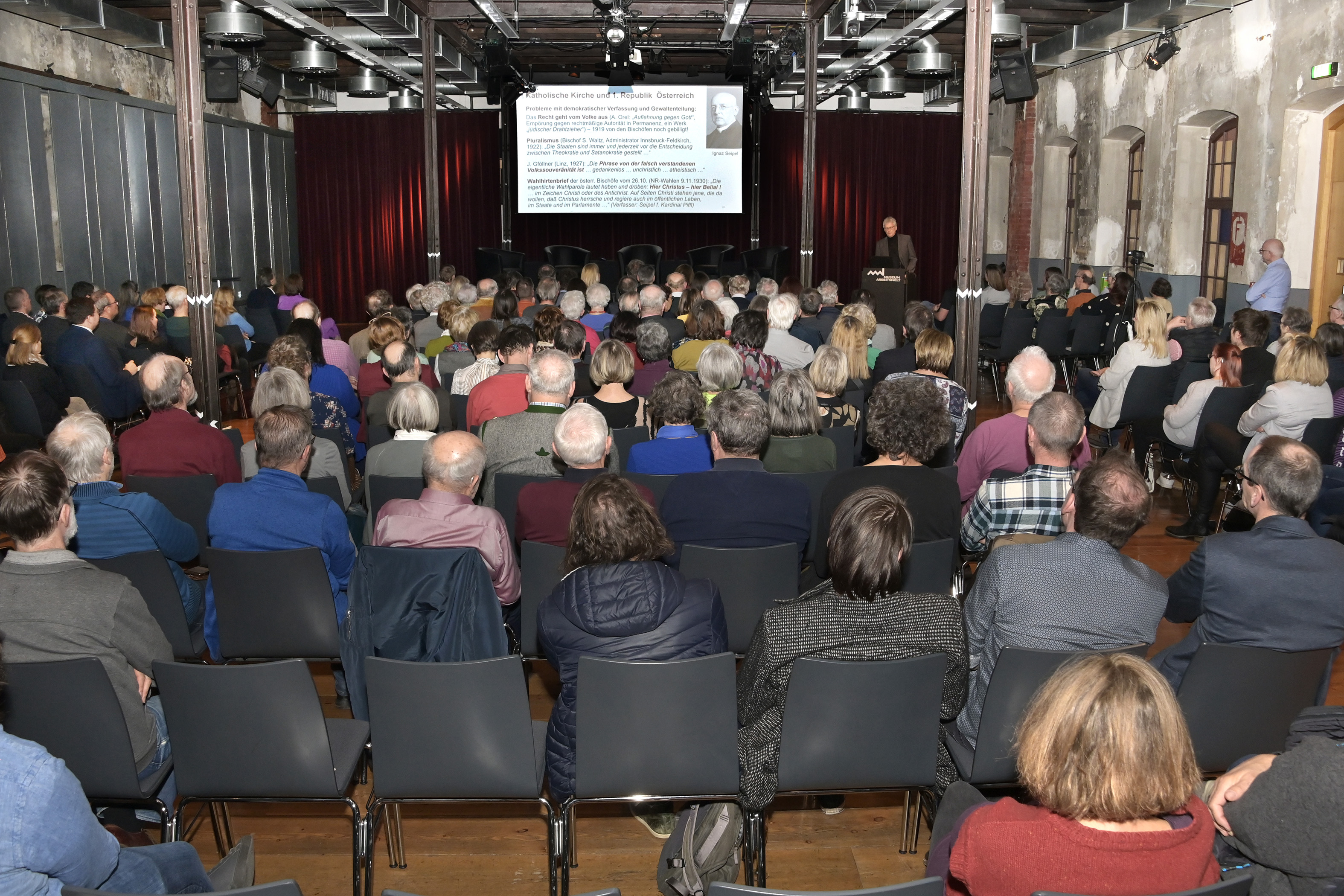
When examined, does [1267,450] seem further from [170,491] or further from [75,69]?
[75,69]

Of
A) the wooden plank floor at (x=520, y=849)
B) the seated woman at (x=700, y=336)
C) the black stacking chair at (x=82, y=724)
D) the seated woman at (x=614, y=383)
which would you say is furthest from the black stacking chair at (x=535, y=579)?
the seated woman at (x=700, y=336)

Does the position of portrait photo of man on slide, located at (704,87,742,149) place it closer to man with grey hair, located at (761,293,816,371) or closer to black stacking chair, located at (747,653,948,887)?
man with grey hair, located at (761,293,816,371)

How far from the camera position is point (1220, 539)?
288 centimetres

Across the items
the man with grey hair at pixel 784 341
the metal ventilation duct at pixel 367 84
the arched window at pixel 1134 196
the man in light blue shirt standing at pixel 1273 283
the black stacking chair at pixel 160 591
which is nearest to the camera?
the black stacking chair at pixel 160 591

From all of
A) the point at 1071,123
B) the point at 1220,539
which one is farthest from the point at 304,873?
the point at 1071,123

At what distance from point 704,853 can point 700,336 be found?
4.30 meters

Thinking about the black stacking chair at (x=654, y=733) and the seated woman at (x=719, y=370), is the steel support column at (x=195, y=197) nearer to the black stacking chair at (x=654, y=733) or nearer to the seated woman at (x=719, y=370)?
the seated woman at (x=719, y=370)

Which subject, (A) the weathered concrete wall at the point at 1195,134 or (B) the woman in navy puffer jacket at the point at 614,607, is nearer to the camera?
(B) the woman in navy puffer jacket at the point at 614,607

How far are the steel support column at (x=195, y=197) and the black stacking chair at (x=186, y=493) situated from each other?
2.81 meters

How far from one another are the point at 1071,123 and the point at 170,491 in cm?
1395

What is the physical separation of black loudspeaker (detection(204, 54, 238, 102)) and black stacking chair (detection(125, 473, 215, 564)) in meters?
9.47

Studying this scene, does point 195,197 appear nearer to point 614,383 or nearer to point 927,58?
point 614,383

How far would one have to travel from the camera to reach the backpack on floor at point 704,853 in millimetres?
2672

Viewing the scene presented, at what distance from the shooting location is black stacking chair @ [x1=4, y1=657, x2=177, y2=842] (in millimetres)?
2389
